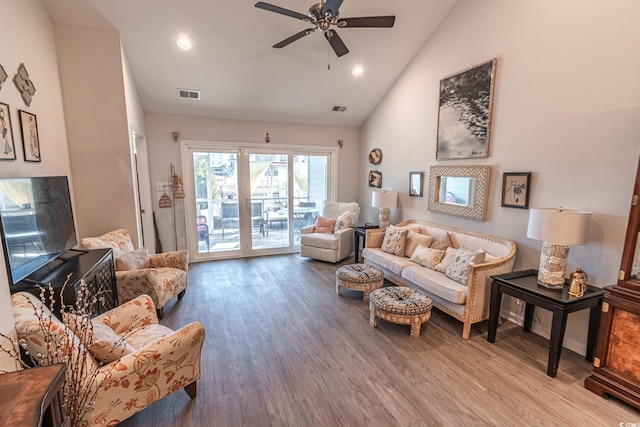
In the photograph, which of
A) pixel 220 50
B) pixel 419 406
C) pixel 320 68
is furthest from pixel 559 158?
pixel 220 50

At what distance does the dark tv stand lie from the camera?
6.35 ft

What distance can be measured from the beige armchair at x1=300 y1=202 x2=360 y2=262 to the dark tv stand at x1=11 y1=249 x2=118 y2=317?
284 centimetres

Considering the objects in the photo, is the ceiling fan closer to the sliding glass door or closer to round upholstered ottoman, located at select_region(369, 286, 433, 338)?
round upholstered ottoman, located at select_region(369, 286, 433, 338)

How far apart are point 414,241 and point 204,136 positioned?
12.0ft

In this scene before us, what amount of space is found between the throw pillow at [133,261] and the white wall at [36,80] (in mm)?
977

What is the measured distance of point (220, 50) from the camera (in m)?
3.56

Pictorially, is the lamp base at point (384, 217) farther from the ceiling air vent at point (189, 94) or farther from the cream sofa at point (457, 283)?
the ceiling air vent at point (189, 94)

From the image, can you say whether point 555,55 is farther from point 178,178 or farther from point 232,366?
point 178,178

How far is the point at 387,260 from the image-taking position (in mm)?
3715

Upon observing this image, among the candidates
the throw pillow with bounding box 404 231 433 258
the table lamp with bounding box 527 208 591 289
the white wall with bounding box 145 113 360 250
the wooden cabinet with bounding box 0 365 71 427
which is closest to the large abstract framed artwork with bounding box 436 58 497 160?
the throw pillow with bounding box 404 231 433 258

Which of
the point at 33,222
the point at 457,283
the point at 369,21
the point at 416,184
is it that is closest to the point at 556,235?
the point at 457,283

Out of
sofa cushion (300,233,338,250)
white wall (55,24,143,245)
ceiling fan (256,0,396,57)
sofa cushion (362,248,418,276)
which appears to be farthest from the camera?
sofa cushion (300,233,338,250)

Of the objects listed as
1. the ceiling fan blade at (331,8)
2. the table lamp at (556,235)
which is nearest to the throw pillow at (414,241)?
the table lamp at (556,235)

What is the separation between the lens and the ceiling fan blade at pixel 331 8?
2221 mm
